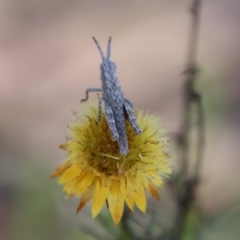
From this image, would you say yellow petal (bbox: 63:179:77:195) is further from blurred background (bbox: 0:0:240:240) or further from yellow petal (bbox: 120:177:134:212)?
blurred background (bbox: 0:0:240:240)

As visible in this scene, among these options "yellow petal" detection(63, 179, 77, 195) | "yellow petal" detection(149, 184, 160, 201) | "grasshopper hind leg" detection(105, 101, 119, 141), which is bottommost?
"yellow petal" detection(63, 179, 77, 195)

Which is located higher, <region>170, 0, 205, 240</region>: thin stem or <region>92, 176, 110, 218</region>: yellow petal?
<region>170, 0, 205, 240</region>: thin stem

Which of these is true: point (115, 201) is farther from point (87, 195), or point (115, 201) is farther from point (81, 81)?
point (81, 81)

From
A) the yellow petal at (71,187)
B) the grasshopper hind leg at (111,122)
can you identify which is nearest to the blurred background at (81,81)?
the yellow petal at (71,187)

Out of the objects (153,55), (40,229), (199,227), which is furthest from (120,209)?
(153,55)

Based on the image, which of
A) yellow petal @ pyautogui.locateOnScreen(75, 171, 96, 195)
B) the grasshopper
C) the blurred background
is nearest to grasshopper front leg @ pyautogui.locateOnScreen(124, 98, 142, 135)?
the grasshopper

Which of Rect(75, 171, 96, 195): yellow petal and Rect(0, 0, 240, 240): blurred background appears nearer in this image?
Rect(75, 171, 96, 195): yellow petal

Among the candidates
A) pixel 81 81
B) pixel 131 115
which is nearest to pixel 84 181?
pixel 131 115
